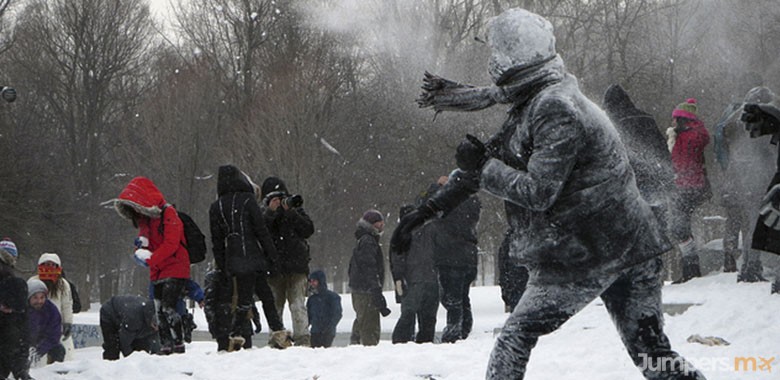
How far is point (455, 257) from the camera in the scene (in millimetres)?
10359

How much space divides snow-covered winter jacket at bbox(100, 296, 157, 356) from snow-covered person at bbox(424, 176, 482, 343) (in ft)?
10.1

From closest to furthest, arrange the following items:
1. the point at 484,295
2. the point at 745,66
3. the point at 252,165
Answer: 1. the point at 484,295
2. the point at 745,66
3. the point at 252,165

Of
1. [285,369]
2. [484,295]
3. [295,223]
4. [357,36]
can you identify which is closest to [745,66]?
[484,295]

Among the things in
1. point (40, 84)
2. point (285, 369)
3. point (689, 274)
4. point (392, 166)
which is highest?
point (40, 84)

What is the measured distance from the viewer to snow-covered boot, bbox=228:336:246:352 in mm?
9500

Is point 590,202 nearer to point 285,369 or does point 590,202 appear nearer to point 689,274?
point 285,369

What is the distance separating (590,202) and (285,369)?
15.5ft

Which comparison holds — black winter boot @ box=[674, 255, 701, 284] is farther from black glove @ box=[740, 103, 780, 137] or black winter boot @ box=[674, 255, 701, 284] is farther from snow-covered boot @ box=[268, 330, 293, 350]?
black glove @ box=[740, 103, 780, 137]

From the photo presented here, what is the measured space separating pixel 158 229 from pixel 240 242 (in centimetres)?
74

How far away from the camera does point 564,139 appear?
3.89m

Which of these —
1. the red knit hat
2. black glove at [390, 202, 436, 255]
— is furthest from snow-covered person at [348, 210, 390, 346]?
black glove at [390, 202, 436, 255]

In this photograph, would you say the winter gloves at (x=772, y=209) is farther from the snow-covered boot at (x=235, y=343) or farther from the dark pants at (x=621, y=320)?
the snow-covered boot at (x=235, y=343)

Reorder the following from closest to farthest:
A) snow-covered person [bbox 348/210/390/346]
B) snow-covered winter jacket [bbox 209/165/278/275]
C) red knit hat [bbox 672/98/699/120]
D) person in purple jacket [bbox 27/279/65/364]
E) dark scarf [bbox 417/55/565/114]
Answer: dark scarf [bbox 417/55/565/114] → snow-covered winter jacket [bbox 209/165/278/275] → person in purple jacket [bbox 27/279/65/364] → red knit hat [bbox 672/98/699/120] → snow-covered person [bbox 348/210/390/346]

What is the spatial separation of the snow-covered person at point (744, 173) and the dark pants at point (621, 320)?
6119mm
